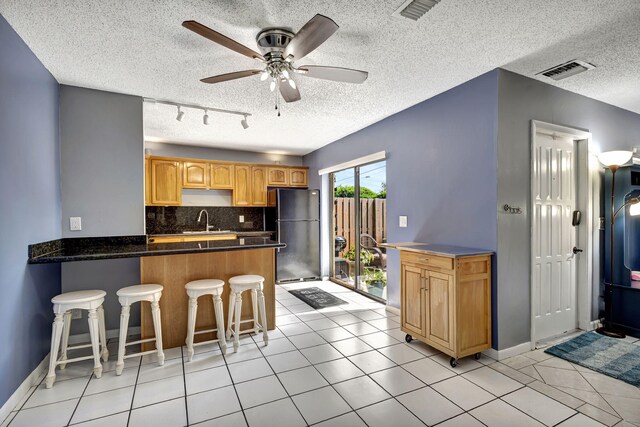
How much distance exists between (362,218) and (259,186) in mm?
2229

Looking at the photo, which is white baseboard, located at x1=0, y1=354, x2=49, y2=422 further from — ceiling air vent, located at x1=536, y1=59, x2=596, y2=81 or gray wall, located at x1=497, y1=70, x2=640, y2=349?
ceiling air vent, located at x1=536, y1=59, x2=596, y2=81

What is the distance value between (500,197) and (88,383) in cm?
363

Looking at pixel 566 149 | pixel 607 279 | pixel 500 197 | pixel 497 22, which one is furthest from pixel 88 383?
pixel 607 279

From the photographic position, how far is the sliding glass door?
457 cm

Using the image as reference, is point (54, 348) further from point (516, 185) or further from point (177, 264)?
point (516, 185)

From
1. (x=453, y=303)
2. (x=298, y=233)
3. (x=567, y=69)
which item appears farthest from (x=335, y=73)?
(x=298, y=233)

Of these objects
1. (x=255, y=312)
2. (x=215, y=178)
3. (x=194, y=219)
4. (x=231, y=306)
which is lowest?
(x=255, y=312)

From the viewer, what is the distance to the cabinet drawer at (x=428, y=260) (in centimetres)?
254

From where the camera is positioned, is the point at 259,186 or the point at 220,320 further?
the point at 259,186

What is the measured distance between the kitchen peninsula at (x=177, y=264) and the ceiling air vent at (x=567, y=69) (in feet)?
9.93

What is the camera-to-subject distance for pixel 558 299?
3100 millimetres

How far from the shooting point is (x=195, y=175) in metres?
5.50

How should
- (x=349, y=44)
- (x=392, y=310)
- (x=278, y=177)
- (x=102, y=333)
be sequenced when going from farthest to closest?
(x=278, y=177), (x=392, y=310), (x=102, y=333), (x=349, y=44)

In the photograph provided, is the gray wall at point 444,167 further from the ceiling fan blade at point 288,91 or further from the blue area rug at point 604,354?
the ceiling fan blade at point 288,91
